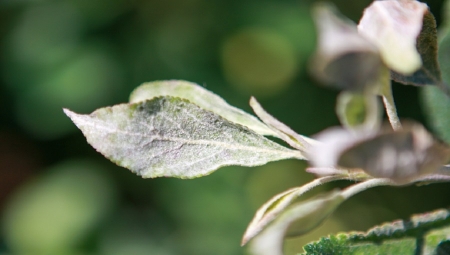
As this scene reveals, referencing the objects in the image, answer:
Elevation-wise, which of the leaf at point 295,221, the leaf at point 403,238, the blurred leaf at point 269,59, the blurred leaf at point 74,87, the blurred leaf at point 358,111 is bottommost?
the leaf at point 295,221

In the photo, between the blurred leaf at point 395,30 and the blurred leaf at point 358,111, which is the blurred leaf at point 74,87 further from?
the blurred leaf at point 395,30

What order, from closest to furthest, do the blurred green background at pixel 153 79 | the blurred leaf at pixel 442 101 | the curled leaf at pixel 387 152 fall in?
the curled leaf at pixel 387 152 < the blurred leaf at pixel 442 101 < the blurred green background at pixel 153 79

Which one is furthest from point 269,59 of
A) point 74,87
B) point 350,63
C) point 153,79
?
point 350,63

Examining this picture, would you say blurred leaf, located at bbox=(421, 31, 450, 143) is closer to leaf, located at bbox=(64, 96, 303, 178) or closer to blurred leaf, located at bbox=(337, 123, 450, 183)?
leaf, located at bbox=(64, 96, 303, 178)

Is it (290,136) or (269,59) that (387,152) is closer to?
(290,136)

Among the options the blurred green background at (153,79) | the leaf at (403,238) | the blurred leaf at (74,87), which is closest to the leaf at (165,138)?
the leaf at (403,238)

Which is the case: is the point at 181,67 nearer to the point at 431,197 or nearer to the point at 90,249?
the point at 90,249
